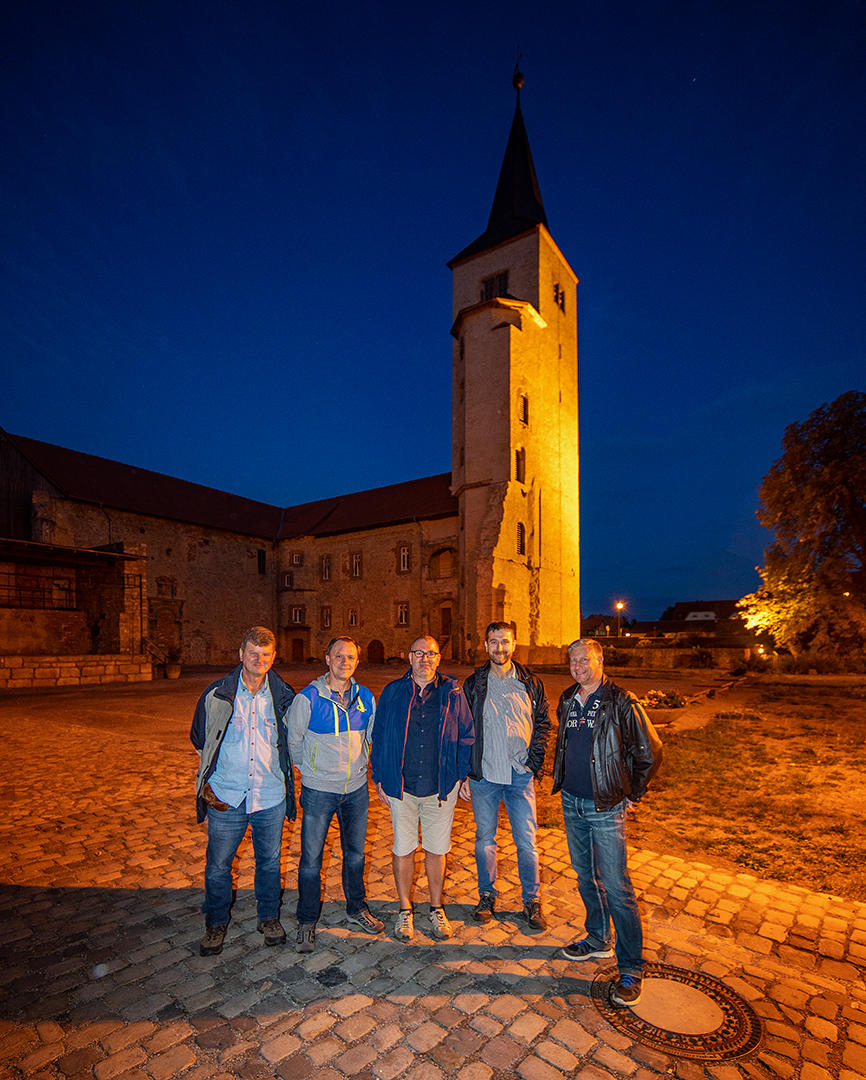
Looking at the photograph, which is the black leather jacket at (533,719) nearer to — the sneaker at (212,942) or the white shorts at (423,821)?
the white shorts at (423,821)

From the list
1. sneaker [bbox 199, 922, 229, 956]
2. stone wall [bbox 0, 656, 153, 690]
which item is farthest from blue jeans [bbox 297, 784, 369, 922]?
stone wall [bbox 0, 656, 153, 690]

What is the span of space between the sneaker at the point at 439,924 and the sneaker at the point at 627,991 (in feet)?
3.37

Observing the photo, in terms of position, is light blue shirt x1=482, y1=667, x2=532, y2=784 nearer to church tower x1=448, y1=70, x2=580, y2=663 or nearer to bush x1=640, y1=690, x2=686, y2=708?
bush x1=640, y1=690, x2=686, y2=708

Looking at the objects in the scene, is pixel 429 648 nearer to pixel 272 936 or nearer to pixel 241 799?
pixel 241 799

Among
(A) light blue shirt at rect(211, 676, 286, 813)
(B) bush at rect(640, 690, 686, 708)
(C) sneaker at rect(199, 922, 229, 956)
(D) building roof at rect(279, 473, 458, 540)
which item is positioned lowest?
(B) bush at rect(640, 690, 686, 708)

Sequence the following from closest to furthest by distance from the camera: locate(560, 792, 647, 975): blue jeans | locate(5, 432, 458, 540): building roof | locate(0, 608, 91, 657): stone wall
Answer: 1. locate(560, 792, 647, 975): blue jeans
2. locate(0, 608, 91, 657): stone wall
3. locate(5, 432, 458, 540): building roof

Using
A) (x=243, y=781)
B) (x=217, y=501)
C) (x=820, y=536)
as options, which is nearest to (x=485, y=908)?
(x=243, y=781)

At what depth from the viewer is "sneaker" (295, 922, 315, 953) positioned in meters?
3.31

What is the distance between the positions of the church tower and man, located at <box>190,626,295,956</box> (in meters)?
20.5

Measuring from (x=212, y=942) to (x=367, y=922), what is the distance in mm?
915

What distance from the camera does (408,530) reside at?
3083 centimetres

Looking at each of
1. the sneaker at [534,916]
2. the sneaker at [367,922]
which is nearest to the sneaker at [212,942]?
the sneaker at [367,922]

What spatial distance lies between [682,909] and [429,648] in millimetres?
2445

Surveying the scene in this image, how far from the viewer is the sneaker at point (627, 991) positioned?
278 cm
